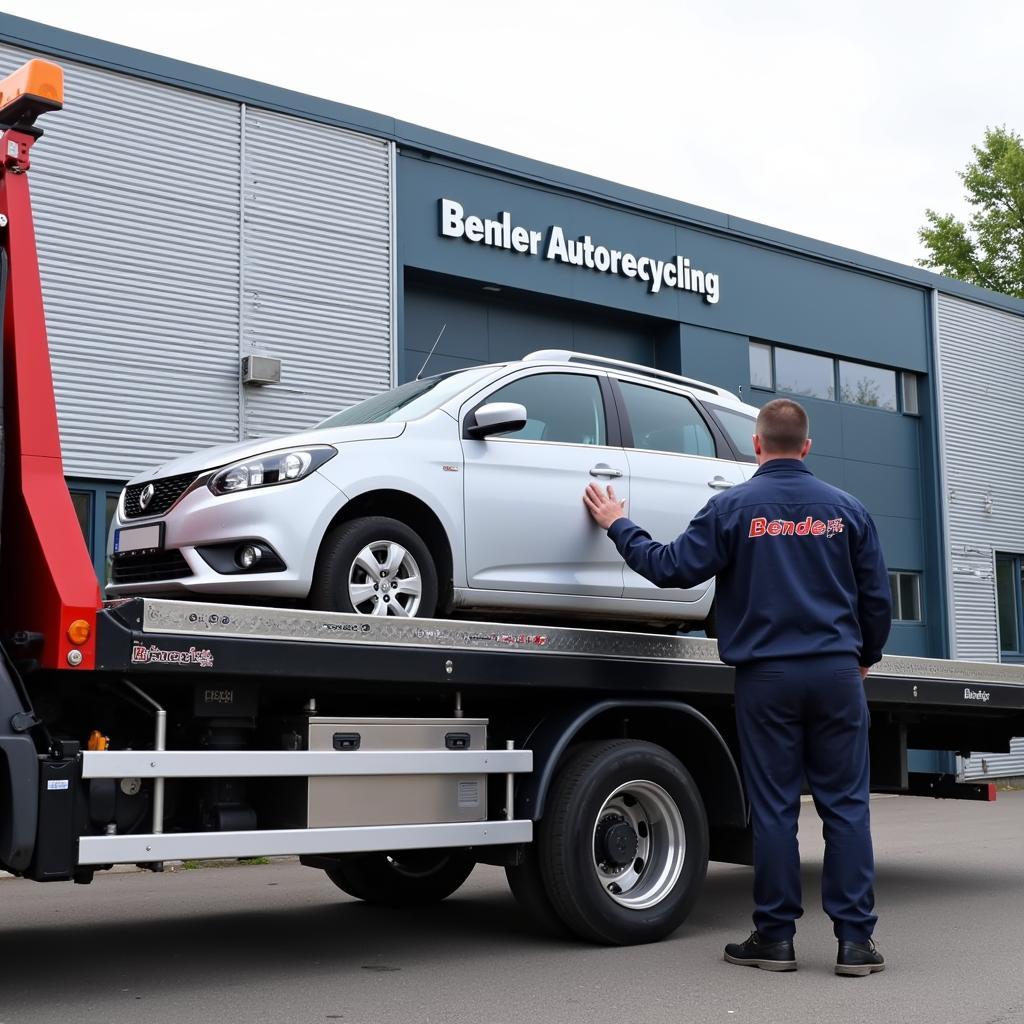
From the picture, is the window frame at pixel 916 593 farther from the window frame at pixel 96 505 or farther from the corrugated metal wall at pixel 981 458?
the window frame at pixel 96 505

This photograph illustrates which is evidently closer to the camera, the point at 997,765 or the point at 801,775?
the point at 801,775

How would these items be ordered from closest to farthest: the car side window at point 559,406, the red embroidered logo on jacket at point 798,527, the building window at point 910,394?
the red embroidered logo on jacket at point 798,527 < the car side window at point 559,406 < the building window at point 910,394

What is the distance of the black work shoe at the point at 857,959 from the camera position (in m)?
5.67

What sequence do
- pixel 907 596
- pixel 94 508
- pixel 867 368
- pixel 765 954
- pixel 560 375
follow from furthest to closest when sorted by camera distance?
1. pixel 907 596
2. pixel 867 368
3. pixel 94 508
4. pixel 560 375
5. pixel 765 954

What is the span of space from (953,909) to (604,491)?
10.5ft

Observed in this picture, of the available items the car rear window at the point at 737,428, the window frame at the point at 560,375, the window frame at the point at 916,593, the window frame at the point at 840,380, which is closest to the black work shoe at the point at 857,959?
the window frame at the point at 560,375

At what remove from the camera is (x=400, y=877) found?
7.76 meters

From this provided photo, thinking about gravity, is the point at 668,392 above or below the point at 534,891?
above

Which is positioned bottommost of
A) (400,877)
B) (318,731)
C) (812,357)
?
(400,877)

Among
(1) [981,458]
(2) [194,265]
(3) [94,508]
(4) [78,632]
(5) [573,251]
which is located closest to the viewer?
(4) [78,632]

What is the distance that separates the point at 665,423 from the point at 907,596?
15.7 meters

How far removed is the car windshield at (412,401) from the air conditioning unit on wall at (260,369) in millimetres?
6500

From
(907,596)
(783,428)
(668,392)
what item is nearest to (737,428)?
(668,392)

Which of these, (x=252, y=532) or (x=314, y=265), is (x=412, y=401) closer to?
(x=252, y=532)
